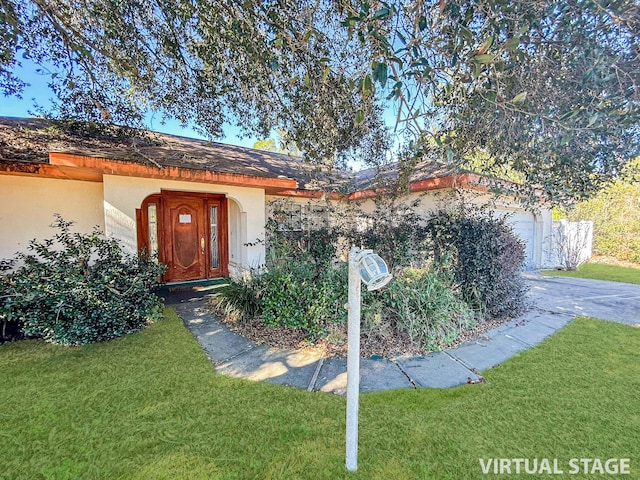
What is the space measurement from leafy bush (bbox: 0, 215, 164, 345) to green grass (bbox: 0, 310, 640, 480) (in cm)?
54

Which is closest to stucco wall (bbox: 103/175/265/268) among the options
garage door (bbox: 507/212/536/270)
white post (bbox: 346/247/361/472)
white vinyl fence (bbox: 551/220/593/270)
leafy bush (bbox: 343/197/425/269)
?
leafy bush (bbox: 343/197/425/269)

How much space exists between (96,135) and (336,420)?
8.24 metres

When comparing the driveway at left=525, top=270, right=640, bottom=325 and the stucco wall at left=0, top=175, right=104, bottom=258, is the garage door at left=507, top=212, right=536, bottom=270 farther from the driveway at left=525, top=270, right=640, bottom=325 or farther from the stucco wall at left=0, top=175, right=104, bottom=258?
the stucco wall at left=0, top=175, right=104, bottom=258

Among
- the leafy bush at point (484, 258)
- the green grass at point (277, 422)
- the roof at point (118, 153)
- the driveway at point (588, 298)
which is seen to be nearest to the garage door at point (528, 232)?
the driveway at point (588, 298)

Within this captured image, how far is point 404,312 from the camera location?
16.4 feet

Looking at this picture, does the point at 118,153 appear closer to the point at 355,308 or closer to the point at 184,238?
the point at 184,238

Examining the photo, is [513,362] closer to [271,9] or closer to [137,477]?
[137,477]

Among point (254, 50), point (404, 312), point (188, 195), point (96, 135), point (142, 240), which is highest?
point (254, 50)

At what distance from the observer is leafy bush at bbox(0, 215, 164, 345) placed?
451cm

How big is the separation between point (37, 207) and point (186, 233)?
11.4 feet

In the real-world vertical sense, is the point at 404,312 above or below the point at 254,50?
below

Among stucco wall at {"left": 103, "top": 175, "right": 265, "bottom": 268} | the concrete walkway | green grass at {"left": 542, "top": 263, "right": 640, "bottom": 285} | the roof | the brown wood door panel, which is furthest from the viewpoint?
green grass at {"left": 542, "top": 263, "right": 640, "bottom": 285}

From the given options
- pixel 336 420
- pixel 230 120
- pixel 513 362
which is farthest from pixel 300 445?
pixel 230 120

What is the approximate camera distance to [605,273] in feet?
39.3
